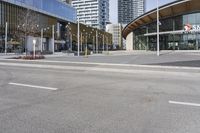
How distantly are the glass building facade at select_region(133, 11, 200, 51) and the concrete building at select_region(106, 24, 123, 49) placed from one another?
10958cm

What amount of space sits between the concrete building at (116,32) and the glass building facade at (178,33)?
360 ft

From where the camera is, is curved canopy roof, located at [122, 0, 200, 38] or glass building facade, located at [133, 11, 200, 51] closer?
curved canopy roof, located at [122, 0, 200, 38]

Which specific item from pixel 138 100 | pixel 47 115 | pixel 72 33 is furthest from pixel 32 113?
pixel 72 33

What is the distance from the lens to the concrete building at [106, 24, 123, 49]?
7087 inches

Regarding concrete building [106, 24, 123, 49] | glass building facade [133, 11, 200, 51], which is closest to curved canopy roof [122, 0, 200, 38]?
glass building facade [133, 11, 200, 51]

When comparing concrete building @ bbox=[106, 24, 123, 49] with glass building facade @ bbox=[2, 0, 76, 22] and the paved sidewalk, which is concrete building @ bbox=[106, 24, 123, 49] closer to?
glass building facade @ bbox=[2, 0, 76, 22]

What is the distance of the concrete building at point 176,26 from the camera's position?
56.6 meters

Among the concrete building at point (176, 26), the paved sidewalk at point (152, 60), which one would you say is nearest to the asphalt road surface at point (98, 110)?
the paved sidewalk at point (152, 60)

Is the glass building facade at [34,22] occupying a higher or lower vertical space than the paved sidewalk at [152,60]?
higher

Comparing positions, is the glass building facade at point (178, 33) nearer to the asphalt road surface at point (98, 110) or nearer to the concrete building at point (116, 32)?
the asphalt road surface at point (98, 110)

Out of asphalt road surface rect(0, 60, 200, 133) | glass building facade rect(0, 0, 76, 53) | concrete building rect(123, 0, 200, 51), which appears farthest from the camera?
glass building facade rect(0, 0, 76, 53)

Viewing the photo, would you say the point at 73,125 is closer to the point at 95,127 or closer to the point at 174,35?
the point at 95,127

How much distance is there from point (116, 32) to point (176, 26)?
426 ft

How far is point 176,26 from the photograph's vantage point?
60.7 metres
